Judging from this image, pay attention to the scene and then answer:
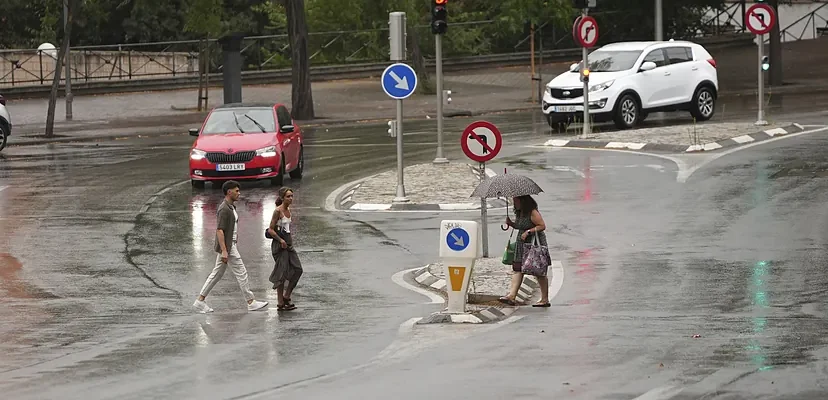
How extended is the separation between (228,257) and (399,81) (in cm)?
752

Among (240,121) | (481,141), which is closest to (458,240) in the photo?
(481,141)

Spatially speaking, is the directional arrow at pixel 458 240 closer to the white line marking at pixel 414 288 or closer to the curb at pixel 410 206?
the white line marking at pixel 414 288

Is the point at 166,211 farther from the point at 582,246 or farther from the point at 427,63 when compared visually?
the point at 427,63

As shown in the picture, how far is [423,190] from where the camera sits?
2347cm

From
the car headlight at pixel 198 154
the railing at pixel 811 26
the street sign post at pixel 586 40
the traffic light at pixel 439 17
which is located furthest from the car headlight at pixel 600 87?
the railing at pixel 811 26

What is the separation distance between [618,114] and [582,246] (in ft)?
50.8

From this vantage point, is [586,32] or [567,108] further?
[567,108]

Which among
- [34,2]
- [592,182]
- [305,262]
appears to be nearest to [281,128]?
[592,182]

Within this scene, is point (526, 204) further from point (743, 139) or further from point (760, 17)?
point (760, 17)

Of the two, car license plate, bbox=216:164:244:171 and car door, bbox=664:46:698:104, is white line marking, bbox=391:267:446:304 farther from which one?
car door, bbox=664:46:698:104

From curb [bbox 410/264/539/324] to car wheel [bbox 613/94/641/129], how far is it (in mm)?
17182

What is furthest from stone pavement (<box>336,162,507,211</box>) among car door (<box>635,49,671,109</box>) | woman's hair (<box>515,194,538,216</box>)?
car door (<box>635,49,671,109</box>)

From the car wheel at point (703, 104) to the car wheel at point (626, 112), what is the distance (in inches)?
70.0

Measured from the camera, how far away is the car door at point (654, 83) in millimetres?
33969
